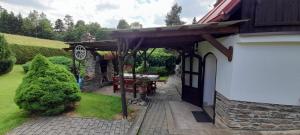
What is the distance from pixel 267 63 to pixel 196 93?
13.9ft

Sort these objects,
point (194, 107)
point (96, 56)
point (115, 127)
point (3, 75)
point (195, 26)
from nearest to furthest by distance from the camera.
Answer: point (195, 26), point (115, 127), point (194, 107), point (96, 56), point (3, 75)

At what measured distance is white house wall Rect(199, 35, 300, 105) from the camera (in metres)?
5.16

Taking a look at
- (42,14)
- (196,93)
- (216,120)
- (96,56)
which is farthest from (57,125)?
(42,14)

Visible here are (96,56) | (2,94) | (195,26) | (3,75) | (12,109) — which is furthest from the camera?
(3,75)

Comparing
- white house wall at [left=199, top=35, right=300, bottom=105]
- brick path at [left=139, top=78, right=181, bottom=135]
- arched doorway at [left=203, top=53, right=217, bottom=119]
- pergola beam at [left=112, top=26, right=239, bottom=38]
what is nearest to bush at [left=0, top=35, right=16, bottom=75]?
brick path at [left=139, top=78, right=181, bottom=135]

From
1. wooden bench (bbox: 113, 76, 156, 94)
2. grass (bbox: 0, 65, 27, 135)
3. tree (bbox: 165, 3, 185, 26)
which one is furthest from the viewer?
tree (bbox: 165, 3, 185, 26)

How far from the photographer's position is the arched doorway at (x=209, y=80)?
852cm

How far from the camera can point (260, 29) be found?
5242mm

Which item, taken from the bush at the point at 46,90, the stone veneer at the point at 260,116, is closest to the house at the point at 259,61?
the stone veneer at the point at 260,116

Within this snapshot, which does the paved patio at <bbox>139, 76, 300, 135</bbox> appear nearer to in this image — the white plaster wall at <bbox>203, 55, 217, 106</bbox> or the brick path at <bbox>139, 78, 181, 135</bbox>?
the brick path at <bbox>139, 78, 181, 135</bbox>

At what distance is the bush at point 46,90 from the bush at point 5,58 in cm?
1047

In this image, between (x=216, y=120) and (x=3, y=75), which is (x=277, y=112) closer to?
(x=216, y=120)

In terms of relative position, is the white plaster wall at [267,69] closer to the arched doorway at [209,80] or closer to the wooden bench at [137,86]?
the arched doorway at [209,80]

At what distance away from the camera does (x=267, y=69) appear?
537 centimetres
